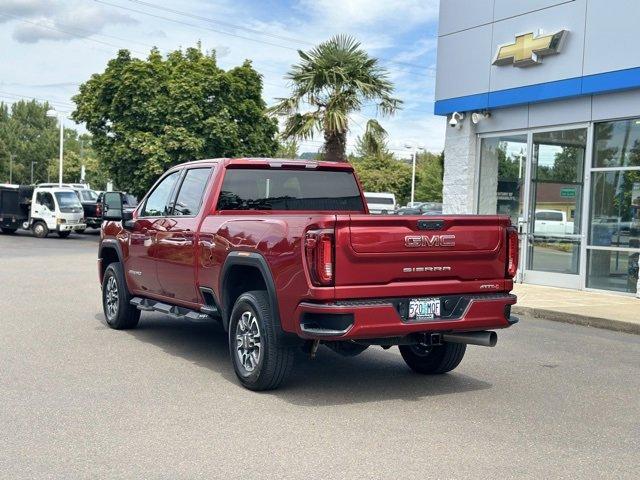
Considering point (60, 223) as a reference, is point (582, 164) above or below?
above

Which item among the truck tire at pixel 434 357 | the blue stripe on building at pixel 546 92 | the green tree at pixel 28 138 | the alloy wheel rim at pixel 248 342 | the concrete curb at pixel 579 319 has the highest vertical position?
the green tree at pixel 28 138

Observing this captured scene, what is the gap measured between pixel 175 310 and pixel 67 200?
24359 mm

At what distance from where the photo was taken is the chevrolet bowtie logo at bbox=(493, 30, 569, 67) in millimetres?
14828

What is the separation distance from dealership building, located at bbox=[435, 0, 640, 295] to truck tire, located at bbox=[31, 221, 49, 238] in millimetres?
18787

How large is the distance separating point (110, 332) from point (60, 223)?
2211cm

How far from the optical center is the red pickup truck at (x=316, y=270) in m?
5.96

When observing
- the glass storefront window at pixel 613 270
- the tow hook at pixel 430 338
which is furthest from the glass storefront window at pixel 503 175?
the tow hook at pixel 430 338

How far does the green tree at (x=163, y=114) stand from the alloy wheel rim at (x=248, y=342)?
21589mm

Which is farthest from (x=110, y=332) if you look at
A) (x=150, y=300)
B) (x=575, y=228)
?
(x=575, y=228)

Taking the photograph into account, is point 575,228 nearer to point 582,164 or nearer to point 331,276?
point 582,164

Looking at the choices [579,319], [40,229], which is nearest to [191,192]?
[579,319]

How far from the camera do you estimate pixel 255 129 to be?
30.2 m

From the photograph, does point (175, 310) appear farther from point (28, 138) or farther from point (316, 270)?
point (28, 138)

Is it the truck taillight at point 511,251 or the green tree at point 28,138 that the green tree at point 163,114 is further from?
the green tree at point 28,138
